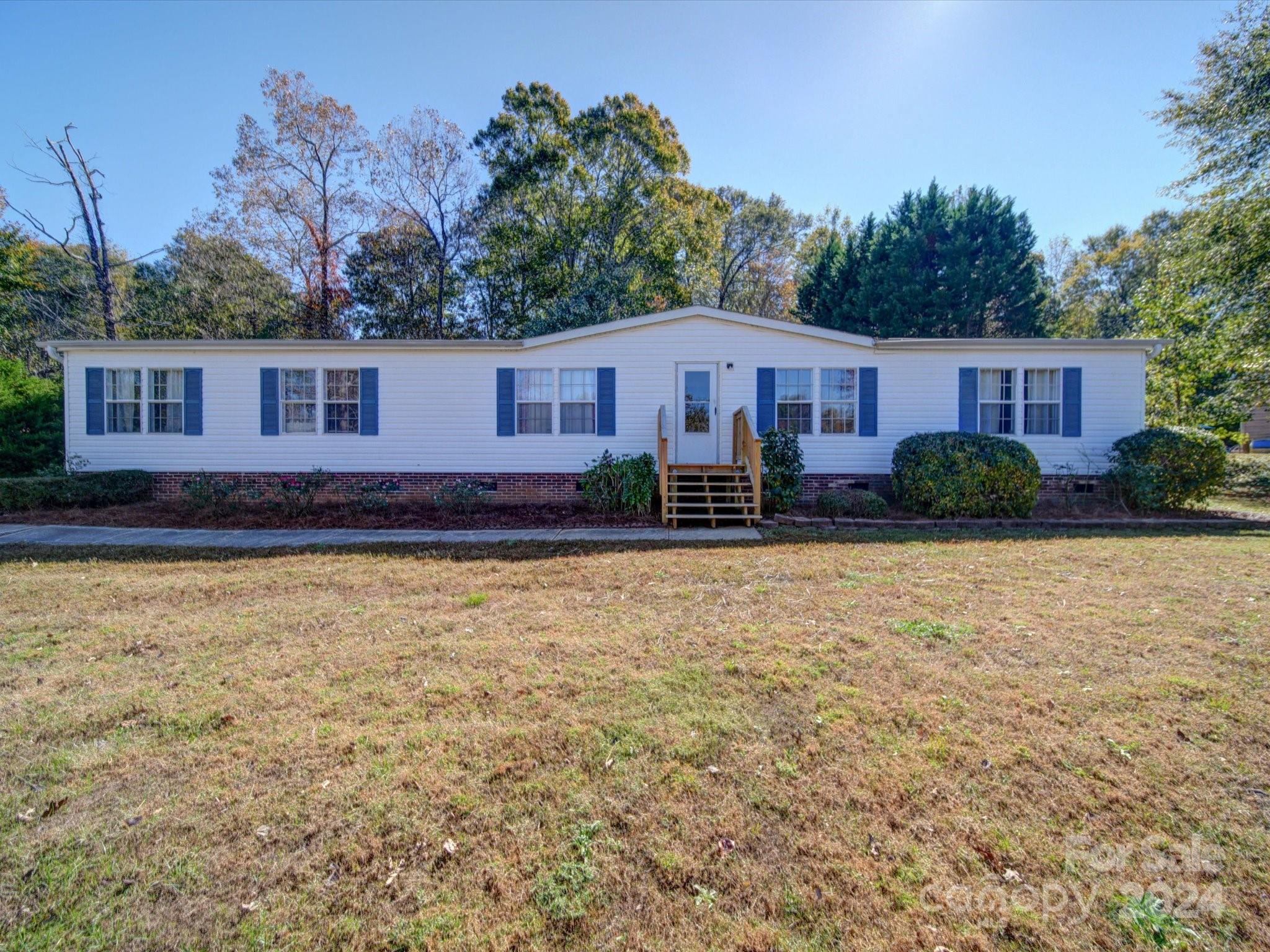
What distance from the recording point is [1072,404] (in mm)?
11188

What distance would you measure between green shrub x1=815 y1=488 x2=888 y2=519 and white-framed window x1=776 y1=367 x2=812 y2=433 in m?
1.84

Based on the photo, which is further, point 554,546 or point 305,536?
point 305,536

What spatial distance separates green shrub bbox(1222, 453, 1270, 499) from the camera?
41.5ft

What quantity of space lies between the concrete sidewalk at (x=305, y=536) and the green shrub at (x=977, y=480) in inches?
128

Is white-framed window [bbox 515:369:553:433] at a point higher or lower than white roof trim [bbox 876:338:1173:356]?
lower

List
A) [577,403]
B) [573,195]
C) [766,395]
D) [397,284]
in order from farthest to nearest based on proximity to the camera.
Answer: [397,284] → [573,195] → [577,403] → [766,395]

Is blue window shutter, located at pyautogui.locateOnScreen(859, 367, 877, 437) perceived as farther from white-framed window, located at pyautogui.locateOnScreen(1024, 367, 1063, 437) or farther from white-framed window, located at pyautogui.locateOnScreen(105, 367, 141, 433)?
white-framed window, located at pyautogui.locateOnScreen(105, 367, 141, 433)

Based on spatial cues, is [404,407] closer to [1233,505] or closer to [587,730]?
[587,730]

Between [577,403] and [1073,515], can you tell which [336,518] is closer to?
[577,403]

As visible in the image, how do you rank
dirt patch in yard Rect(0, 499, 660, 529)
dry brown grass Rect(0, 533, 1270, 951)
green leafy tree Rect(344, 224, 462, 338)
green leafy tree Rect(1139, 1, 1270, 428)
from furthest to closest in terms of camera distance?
green leafy tree Rect(344, 224, 462, 338)
green leafy tree Rect(1139, 1, 1270, 428)
dirt patch in yard Rect(0, 499, 660, 529)
dry brown grass Rect(0, 533, 1270, 951)

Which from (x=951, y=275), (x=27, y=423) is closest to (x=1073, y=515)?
(x=951, y=275)

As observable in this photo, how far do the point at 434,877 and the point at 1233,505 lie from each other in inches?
636

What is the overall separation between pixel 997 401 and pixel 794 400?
401 centimetres

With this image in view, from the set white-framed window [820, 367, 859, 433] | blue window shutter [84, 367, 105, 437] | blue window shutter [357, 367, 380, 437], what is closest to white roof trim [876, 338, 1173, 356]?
white-framed window [820, 367, 859, 433]
